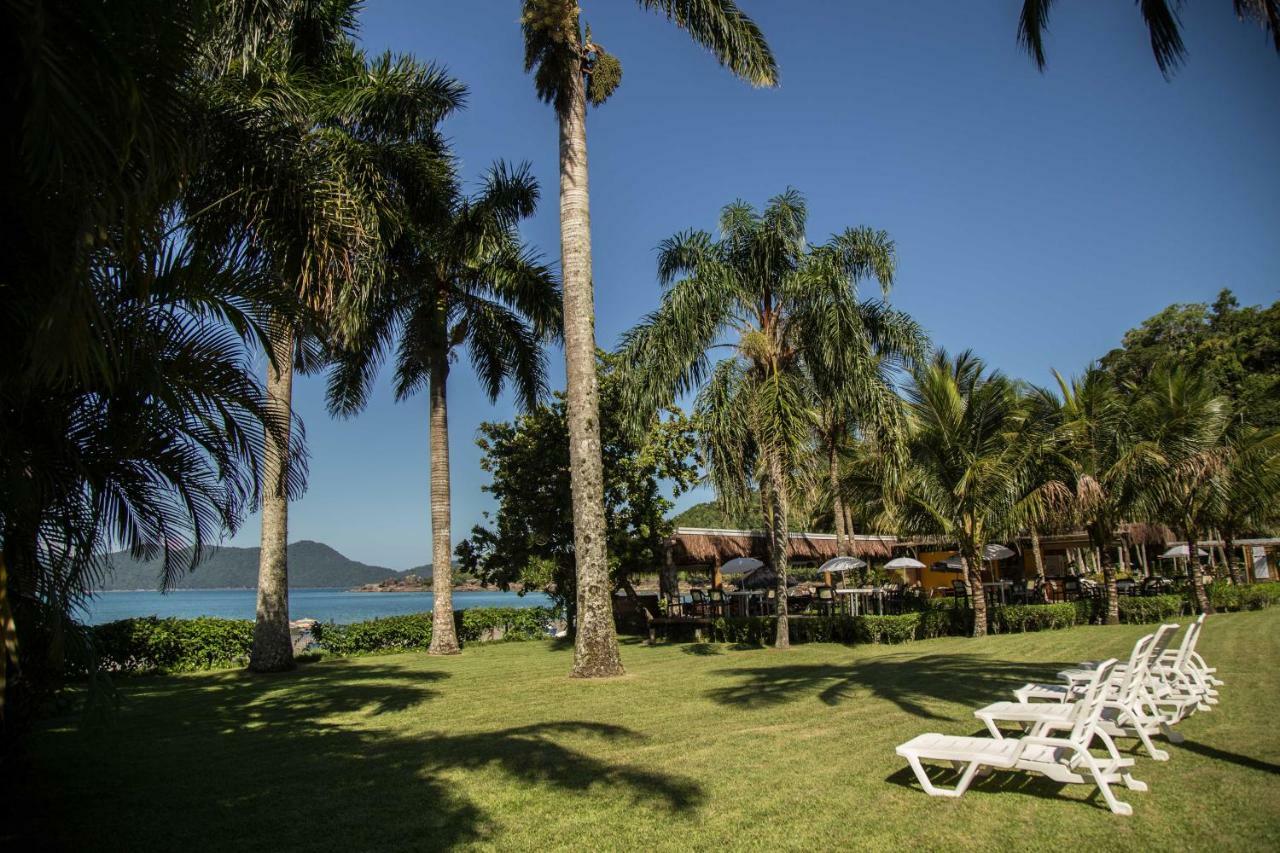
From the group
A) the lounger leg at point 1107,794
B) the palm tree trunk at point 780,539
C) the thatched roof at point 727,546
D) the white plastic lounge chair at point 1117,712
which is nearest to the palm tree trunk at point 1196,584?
the thatched roof at point 727,546

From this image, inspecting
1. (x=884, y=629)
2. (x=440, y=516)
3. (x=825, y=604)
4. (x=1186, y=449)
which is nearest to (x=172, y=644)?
(x=440, y=516)

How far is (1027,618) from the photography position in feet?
58.3

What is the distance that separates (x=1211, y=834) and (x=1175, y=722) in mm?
2828

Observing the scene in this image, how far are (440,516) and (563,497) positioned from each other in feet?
12.2

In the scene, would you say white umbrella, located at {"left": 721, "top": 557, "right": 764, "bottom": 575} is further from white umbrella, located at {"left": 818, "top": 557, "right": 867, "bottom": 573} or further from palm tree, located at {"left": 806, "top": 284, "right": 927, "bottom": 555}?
palm tree, located at {"left": 806, "top": 284, "right": 927, "bottom": 555}

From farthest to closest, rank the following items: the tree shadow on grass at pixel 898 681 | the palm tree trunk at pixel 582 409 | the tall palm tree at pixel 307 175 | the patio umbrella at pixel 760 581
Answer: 1. the patio umbrella at pixel 760 581
2. the palm tree trunk at pixel 582 409
3. the tree shadow on grass at pixel 898 681
4. the tall palm tree at pixel 307 175

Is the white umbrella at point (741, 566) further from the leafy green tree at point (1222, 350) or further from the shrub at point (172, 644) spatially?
the leafy green tree at point (1222, 350)

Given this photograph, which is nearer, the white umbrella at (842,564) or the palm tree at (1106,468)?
the palm tree at (1106,468)

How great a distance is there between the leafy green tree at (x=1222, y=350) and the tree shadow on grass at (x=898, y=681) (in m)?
24.7

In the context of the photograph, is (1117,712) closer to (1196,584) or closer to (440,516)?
(440,516)

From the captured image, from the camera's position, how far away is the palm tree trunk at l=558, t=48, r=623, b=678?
12008 millimetres

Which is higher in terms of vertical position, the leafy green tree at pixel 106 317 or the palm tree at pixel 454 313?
the palm tree at pixel 454 313

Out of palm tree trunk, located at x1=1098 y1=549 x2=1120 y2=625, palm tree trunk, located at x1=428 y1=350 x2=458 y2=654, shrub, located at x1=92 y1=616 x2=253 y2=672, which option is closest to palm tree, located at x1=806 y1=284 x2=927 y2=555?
palm tree trunk, located at x1=1098 y1=549 x2=1120 y2=625

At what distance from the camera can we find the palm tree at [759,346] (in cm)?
1553
